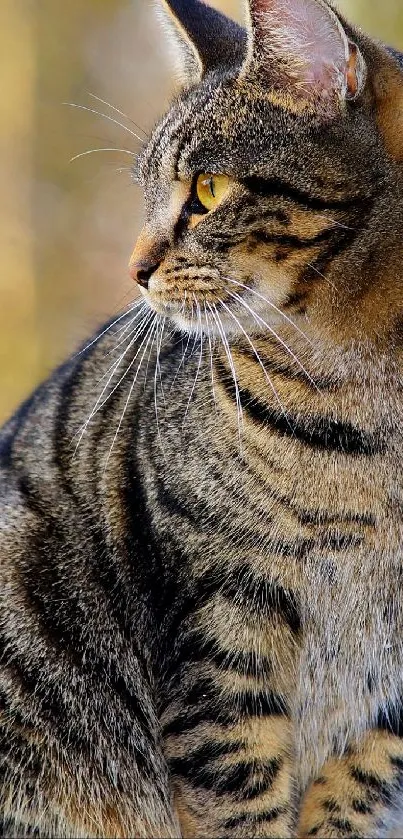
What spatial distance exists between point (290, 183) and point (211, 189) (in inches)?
6.7

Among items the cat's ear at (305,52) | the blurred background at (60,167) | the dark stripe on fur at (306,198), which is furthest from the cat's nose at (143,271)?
the blurred background at (60,167)

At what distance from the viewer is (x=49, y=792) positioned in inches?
78.3

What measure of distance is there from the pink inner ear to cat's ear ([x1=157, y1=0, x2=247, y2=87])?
204 mm

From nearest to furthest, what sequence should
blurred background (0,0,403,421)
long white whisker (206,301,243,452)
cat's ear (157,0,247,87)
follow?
long white whisker (206,301,243,452)
cat's ear (157,0,247,87)
blurred background (0,0,403,421)

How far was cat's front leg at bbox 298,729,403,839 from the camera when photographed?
205 centimetres

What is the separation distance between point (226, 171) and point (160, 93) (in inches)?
116

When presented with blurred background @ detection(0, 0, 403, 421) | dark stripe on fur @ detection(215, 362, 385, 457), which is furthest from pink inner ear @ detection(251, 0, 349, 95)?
blurred background @ detection(0, 0, 403, 421)

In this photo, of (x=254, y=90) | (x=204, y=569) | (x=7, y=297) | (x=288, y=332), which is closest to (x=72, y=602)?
(x=204, y=569)

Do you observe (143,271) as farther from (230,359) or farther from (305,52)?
(305,52)

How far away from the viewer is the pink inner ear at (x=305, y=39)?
1.65 m

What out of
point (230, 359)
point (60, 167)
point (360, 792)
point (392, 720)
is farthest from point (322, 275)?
point (60, 167)

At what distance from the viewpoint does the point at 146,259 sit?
1.83 metres

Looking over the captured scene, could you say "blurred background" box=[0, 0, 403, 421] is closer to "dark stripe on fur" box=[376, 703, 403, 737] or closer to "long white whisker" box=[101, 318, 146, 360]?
"long white whisker" box=[101, 318, 146, 360]

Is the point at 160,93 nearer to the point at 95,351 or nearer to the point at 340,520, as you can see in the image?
the point at 95,351
